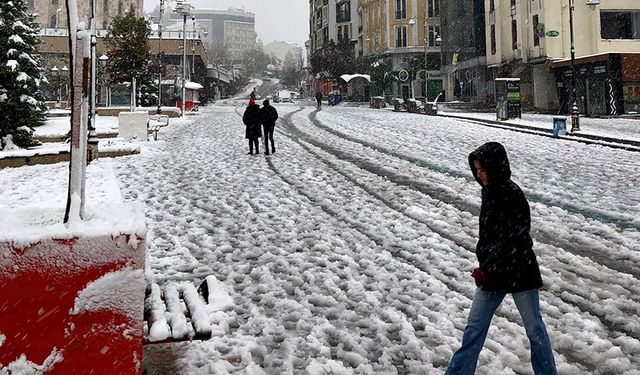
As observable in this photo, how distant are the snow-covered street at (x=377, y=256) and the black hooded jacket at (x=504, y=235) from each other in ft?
3.05

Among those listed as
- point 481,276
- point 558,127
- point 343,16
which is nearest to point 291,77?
point 343,16

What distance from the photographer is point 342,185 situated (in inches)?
452

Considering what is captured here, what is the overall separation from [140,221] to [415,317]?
108 inches

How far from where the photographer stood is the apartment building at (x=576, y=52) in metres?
31.4

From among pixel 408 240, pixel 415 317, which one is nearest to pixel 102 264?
pixel 415 317

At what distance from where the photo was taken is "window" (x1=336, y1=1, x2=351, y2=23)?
8306cm

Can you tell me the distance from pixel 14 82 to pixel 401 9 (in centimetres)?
5418

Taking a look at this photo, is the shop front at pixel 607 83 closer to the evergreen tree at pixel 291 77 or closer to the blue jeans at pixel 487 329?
the blue jeans at pixel 487 329

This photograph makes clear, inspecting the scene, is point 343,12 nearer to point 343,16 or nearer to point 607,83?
point 343,16

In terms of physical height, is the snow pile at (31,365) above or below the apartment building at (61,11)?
below

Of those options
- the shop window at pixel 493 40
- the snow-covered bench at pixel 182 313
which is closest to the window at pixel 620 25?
the shop window at pixel 493 40

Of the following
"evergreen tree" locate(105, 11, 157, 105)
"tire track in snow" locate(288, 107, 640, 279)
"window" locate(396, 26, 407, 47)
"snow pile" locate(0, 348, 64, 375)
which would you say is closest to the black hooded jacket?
"snow pile" locate(0, 348, 64, 375)

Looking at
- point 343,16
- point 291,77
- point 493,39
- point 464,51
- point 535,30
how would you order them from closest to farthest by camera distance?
point 535,30 → point 493,39 → point 464,51 → point 343,16 → point 291,77

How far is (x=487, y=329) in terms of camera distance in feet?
11.2
